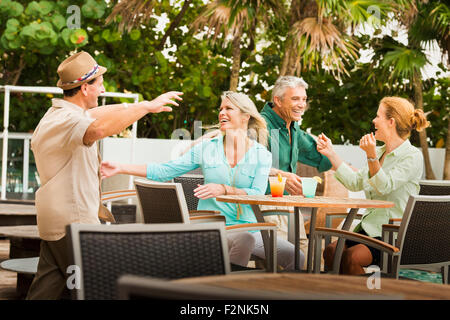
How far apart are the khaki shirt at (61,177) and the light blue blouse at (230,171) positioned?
1.07 m

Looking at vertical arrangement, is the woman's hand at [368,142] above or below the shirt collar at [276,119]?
below

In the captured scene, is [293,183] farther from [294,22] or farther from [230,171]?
[294,22]

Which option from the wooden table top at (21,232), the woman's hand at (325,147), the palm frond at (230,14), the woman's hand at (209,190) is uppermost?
the palm frond at (230,14)

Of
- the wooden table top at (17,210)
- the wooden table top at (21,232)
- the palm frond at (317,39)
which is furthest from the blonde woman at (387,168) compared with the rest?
the palm frond at (317,39)

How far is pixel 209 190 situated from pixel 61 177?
1010 mm

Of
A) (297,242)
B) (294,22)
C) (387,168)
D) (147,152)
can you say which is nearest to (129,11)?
(147,152)

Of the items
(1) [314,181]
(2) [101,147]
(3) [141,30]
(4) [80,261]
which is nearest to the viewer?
(4) [80,261]

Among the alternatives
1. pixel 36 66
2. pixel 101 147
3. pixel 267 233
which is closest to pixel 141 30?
pixel 36 66

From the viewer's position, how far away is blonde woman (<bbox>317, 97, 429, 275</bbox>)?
3.40 metres

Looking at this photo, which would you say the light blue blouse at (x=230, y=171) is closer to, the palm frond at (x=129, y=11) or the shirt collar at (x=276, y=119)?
the shirt collar at (x=276, y=119)

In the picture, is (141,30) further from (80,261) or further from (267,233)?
(80,261)

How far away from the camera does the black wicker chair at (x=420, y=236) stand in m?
2.76
